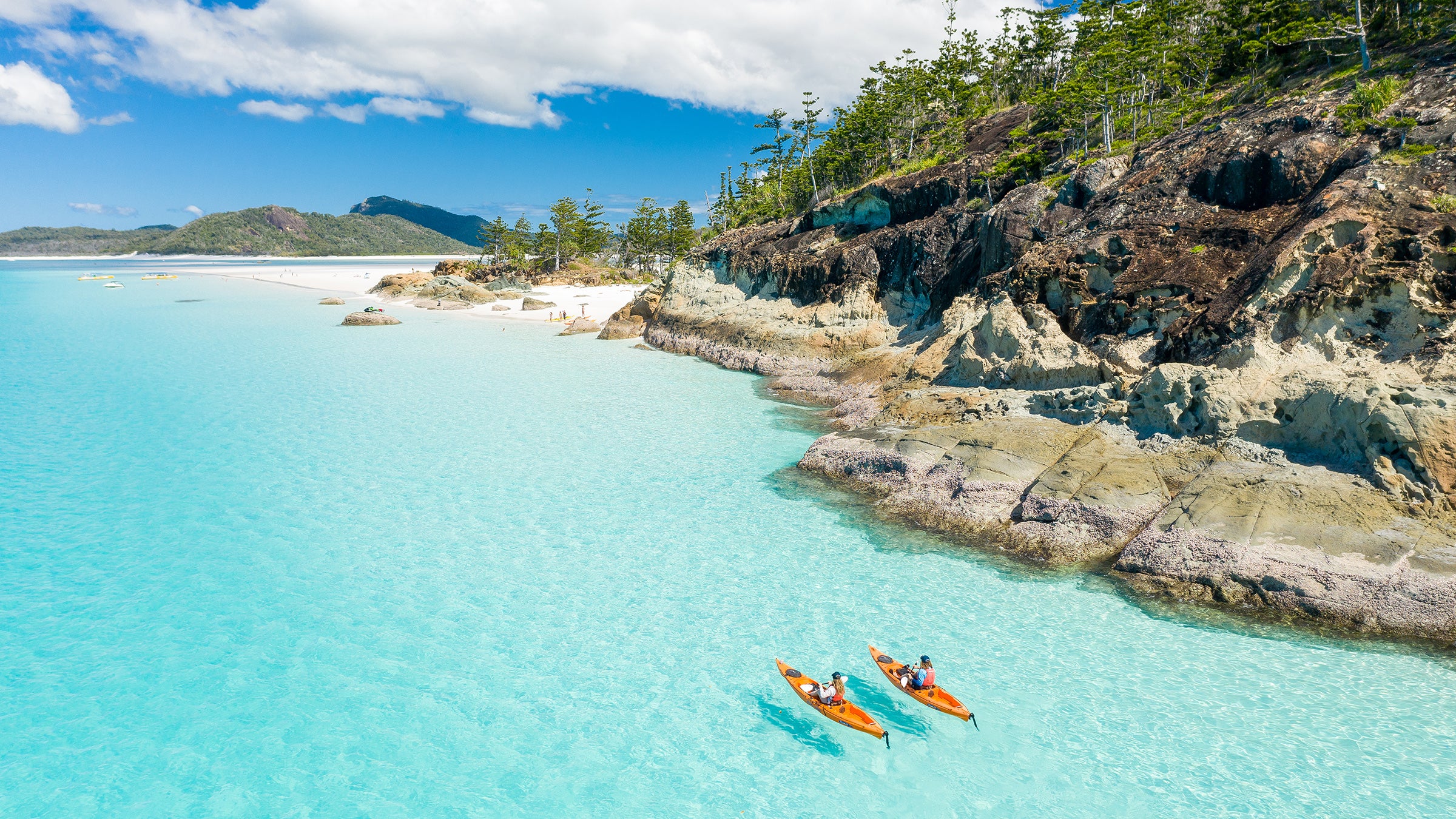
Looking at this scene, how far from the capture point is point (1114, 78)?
32250mm

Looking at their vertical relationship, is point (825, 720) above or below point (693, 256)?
below

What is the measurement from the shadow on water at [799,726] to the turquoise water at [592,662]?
0.04 metres

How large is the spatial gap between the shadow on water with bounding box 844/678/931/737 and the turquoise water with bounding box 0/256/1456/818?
0.07 meters

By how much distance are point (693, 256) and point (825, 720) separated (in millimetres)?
38521

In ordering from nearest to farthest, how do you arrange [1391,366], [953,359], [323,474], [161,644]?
1. [161,644]
2. [1391,366]
3. [323,474]
4. [953,359]

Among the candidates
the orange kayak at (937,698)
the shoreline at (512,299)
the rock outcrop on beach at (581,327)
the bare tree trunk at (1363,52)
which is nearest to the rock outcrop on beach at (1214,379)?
the bare tree trunk at (1363,52)

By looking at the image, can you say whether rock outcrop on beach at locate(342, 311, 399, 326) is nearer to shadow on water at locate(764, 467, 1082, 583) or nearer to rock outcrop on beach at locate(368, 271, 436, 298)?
rock outcrop on beach at locate(368, 271, 436, 298)

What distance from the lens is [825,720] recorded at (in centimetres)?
1022

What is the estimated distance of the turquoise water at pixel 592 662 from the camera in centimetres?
904

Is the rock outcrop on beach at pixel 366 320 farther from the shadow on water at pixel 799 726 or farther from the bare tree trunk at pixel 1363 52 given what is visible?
the bare tree trunk at pixel 1363 52

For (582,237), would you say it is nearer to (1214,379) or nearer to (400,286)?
(400,286)

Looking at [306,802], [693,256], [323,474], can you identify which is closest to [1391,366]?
[306,802]

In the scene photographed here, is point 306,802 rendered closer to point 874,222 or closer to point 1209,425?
point 1209,425

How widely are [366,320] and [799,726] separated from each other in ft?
181
